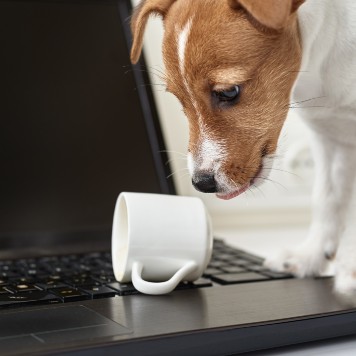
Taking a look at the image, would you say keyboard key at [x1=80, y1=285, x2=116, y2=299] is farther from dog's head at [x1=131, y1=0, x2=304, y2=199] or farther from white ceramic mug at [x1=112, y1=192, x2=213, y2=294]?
dog's head at [x1=131, y1=0, x2=304, y2=199]

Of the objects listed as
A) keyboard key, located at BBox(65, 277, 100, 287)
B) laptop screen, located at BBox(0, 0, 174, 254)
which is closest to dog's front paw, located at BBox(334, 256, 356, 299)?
keyboard key, located at BBox(65, 277, 100, 287)

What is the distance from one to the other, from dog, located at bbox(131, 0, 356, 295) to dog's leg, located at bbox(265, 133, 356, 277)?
11 cm

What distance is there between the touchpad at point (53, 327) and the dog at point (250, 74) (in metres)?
0.26

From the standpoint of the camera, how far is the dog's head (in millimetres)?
835

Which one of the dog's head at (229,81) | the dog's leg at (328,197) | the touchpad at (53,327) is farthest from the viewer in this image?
the dog's leg at (328,197)

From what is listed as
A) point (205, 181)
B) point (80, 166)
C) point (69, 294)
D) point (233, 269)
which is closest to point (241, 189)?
point (205, 181)

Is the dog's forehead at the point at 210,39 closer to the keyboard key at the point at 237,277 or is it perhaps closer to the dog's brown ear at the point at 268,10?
the dog's brown ear at the point at 268,10

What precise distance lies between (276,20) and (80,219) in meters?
0.61

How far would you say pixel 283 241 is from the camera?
5.27ft

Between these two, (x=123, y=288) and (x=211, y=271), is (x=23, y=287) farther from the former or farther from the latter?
(x=211, y=271)

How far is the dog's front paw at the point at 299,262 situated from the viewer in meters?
1.02

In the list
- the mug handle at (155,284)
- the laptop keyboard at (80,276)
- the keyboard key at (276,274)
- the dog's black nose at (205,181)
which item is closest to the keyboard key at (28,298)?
the laptop keyboard at (80,276)

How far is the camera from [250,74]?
0.86 m

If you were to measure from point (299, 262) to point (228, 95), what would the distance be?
336 mm
